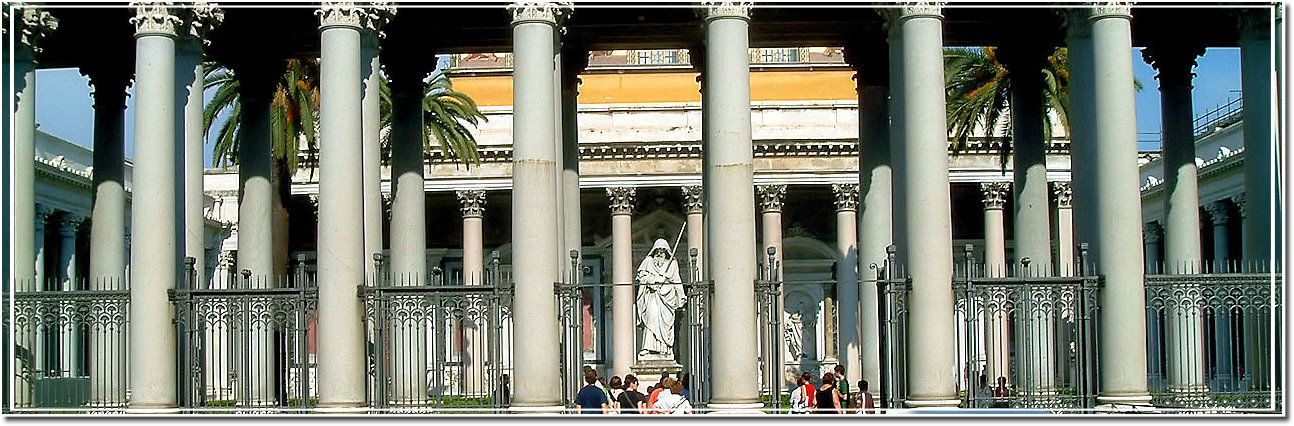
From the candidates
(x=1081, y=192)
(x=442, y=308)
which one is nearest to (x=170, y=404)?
(x=442, y=308)

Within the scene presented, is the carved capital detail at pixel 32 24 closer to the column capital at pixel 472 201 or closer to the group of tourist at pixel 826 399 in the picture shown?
the group of tourist at pixel 826 399

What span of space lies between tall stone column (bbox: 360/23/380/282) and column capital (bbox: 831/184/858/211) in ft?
96.4

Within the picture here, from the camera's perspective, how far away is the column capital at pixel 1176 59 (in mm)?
33188

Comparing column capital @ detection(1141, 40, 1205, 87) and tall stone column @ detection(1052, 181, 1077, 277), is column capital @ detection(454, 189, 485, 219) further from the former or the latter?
column capital @ detection(1141, 40, 1205, 87)

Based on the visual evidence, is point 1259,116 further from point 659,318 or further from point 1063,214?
point 1063,214

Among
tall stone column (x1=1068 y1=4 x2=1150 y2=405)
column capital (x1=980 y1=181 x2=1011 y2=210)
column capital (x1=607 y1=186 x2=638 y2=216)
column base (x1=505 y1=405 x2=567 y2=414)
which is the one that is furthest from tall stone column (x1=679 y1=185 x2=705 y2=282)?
column base (x1=505 y1=405 x2=567 y2=414)

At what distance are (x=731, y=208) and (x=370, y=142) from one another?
690 cm

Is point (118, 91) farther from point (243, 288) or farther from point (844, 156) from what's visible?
point (844, 156)

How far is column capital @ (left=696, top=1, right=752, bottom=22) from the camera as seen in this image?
2752 centimetres

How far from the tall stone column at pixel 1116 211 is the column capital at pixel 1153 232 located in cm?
2982

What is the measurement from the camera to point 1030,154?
3344 cm

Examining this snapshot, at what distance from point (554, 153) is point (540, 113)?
768 mm

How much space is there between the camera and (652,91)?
216 feet

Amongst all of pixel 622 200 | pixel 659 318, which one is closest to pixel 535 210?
pixel 659 318
